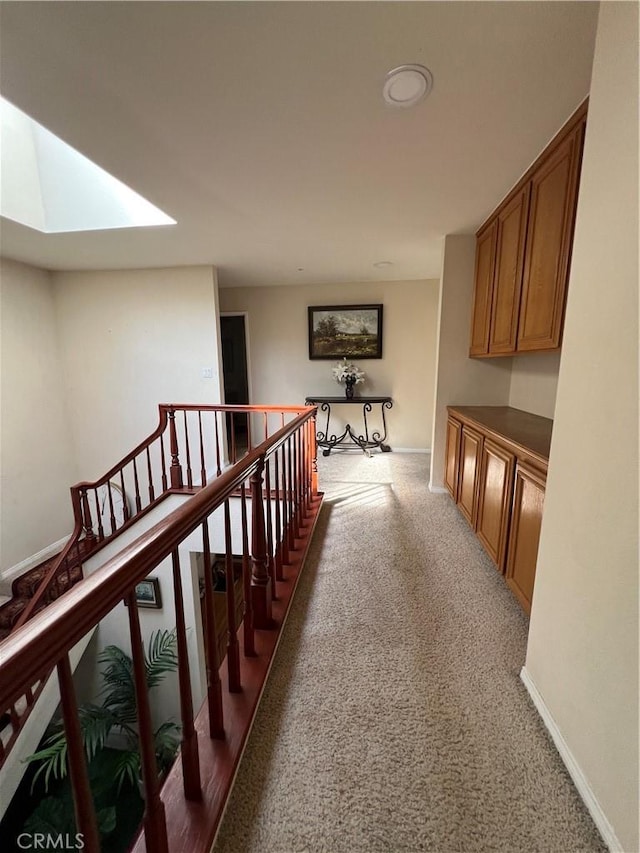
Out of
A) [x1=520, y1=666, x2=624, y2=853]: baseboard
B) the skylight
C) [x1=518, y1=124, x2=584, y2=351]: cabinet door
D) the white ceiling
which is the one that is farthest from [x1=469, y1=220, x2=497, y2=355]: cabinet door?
the skylight

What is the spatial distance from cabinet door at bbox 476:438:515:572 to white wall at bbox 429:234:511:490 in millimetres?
967

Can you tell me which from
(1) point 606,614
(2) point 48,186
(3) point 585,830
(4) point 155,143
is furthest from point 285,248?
(3) point 585,830

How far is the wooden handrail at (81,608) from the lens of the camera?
395 mm

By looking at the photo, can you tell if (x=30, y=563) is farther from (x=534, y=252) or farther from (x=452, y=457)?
(x=534, y=252)

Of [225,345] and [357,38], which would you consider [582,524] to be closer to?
[357,38]

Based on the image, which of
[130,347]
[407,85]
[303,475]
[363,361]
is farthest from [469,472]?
[130,347]

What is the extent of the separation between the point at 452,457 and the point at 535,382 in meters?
0.82

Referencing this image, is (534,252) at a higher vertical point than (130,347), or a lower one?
higher

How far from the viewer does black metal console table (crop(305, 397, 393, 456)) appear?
444cm

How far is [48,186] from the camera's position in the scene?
2.54 meters

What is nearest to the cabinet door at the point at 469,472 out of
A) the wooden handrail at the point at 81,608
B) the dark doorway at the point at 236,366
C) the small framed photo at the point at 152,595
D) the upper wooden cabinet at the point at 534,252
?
the upper wooden cabinet at the point at 534,252

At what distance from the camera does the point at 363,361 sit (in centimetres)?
452

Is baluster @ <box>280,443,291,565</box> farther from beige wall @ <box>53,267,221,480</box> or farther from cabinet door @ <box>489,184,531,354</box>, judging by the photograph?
beige wall @ <box>53,267,221,480</box>

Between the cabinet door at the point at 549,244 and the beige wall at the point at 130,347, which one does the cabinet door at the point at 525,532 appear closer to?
the cabinet door at the point at 549,244
